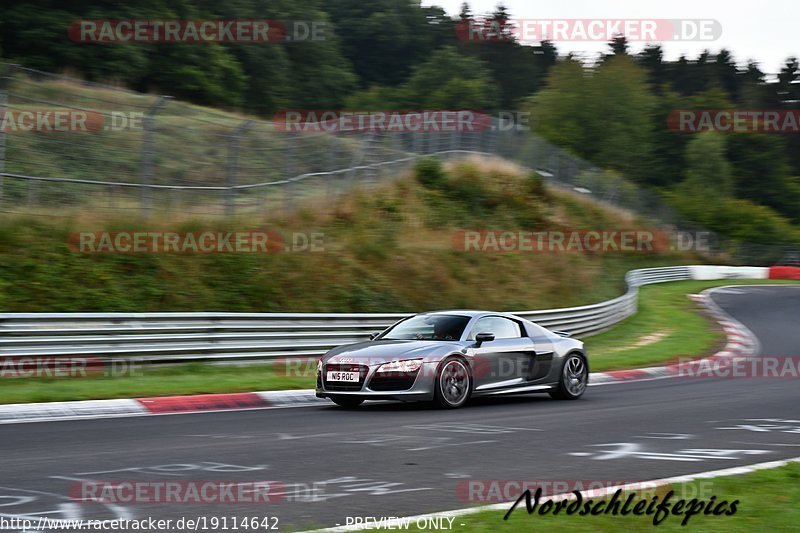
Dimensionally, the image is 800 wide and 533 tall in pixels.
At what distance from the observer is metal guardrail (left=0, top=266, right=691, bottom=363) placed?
46.9 feet

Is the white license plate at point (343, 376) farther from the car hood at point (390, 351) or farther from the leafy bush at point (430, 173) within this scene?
the leafy bush at point (430, 173)

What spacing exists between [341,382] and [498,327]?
2.38 m

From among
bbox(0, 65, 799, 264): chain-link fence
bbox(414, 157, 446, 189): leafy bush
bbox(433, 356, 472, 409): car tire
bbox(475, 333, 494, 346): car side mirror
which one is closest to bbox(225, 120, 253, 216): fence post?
bbox(0, 65, 799, 264): chain-link fence

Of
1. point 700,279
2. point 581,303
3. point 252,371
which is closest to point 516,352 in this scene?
point 252,371

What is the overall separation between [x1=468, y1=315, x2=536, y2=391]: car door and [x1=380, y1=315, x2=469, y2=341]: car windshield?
7.8 inches

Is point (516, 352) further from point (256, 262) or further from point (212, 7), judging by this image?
point (212, 7)

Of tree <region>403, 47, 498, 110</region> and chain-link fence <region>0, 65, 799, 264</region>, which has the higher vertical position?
tree <region>403, 47, 498, 110</region>

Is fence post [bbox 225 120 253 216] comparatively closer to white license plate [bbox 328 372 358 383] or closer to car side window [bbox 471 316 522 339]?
car side window [bbox 471 316 522 339]

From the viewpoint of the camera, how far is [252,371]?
649 inches

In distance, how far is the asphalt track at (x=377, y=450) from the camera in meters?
6.48

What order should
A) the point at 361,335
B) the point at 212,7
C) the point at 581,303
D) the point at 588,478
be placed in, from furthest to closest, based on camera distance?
the point at 212,7
the point at 581,303
the point at 361,335
the point at 588,478

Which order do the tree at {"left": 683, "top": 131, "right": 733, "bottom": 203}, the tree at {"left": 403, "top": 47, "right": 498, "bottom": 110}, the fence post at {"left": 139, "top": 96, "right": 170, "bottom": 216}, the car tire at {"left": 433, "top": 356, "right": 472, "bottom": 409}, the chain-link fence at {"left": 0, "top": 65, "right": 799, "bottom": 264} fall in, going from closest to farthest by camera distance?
the car tire at {"left": 433, "top": 356, "right": 472, "bottom": 409}, the fence post at {"left": 139, "top": 96, "right": 170, "bottom": 216}, the chain-link fence at {"left": 0, "top": 65, "right": 799, "bottom": 264}, the tree at {"left": 683, "top": 131, "right": 733, "bottom": 203}, the tree at {"left": 403, "top": 47, "right": 498, "bottom": 110}

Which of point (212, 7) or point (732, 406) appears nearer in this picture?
point (732, 406)

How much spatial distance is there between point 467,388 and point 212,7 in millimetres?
55750
